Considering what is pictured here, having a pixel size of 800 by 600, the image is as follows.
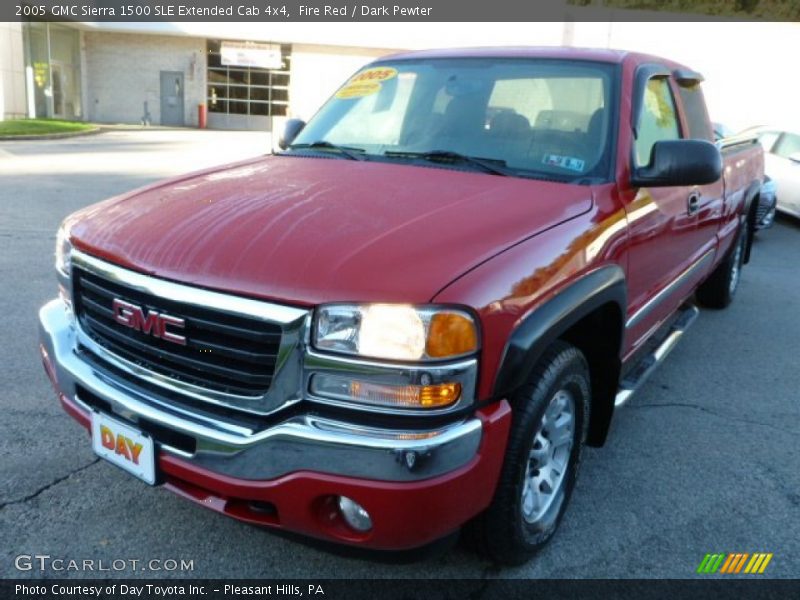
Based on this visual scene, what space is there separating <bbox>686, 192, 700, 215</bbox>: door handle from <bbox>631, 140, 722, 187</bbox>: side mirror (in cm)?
79

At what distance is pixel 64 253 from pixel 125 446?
0.85 metres

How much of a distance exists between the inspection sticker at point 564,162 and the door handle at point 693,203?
1.03 m

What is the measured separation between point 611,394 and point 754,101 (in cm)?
2845

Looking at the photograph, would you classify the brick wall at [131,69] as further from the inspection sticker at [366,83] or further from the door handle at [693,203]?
the door handle at [693,203]

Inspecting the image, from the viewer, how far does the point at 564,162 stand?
298 cm

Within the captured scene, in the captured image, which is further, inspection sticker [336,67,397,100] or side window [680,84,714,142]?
side window [680,84,714,142]

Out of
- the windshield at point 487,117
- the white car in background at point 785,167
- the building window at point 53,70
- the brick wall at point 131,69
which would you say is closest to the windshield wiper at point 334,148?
the windshield at point 487,117

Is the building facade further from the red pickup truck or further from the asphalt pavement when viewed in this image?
the red pickup truck

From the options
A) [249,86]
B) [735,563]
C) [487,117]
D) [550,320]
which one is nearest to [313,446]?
[550,320]

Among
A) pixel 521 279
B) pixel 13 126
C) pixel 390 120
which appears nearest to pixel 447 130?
pixel 390 120

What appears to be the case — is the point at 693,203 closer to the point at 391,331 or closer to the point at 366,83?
the point at 366,83

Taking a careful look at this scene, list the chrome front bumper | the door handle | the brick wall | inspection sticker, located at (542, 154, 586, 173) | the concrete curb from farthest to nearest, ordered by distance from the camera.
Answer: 1. the brick wall
2. the concrete curb
3. the door handle
4. inspection sticker, located at (542, 154, 586, 173)
5. the chrome front bumper

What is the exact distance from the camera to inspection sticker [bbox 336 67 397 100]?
3721mm

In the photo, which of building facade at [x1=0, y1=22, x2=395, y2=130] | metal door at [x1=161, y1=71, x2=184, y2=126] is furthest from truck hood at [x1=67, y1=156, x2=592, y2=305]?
metal door at [x1=161, y1=71, x2=184, y2=126]
